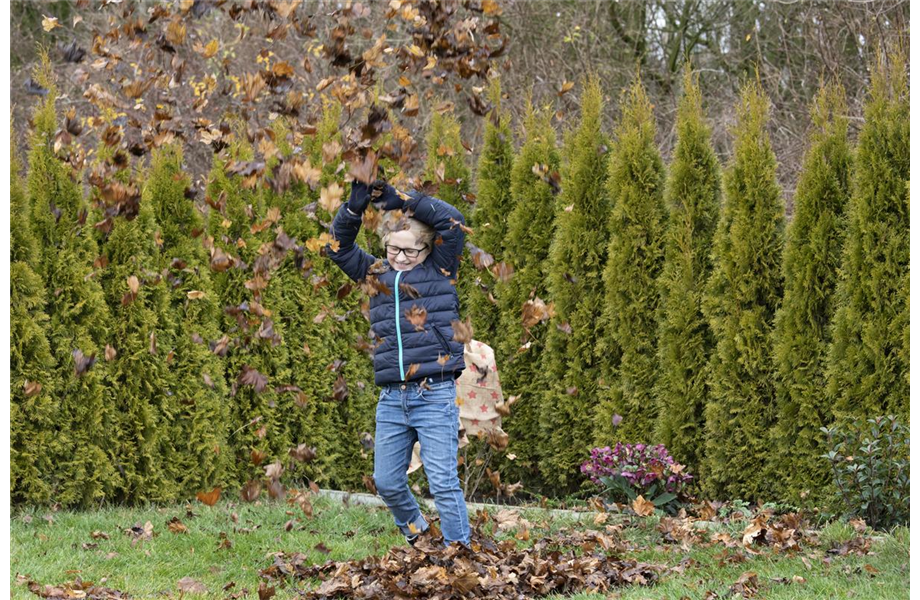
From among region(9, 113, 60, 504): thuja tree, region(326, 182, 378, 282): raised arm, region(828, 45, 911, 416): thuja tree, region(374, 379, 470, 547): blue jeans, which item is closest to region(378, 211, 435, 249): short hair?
region(326, 182, 378, 282): raised arm

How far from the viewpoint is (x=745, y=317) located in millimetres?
6020

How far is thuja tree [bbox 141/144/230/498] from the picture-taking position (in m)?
6.26

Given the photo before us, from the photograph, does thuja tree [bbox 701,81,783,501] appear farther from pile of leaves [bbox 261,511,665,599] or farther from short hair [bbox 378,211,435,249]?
short hair [bbox 378,211,435,249]

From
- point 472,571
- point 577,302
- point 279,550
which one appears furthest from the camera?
point 577,302

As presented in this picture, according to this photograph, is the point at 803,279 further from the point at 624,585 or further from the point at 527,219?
the point at 624,585

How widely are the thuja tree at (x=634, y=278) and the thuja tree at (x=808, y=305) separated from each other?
0.83 meters

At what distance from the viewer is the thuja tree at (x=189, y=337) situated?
246 inches

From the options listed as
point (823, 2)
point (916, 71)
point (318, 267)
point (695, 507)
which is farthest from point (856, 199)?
point (823, 2)

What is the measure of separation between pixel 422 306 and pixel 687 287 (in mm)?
2309

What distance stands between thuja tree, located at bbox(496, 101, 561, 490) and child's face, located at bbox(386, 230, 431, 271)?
2.09 metres

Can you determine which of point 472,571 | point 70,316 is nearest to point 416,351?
point 472,571

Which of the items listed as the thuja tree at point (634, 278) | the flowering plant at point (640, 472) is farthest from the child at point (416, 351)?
the thuja tree at point (634, 278)

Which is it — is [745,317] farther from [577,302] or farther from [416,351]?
[416,351]

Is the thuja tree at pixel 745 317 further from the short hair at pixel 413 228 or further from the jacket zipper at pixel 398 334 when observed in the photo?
the jacket zipper at pixel 398 334
